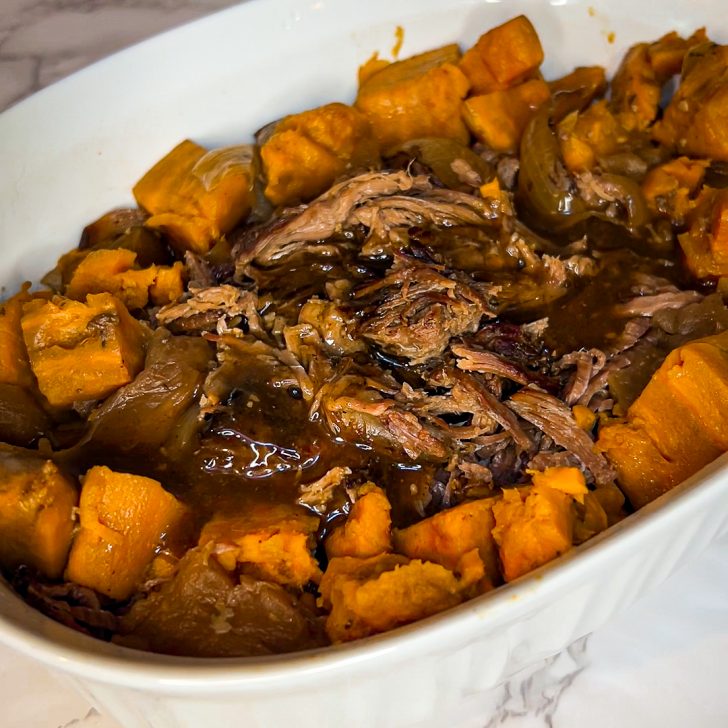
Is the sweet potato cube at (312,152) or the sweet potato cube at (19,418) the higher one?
the sweet potato cube at (312,152)

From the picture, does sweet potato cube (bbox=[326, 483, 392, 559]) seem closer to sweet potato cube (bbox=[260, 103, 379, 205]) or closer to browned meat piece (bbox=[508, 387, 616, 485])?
browned meat piece (bbox=[508, 387, 616, 485])

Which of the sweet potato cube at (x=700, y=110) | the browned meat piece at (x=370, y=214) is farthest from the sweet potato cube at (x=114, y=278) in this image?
the sweet potato cube at (x=700, y=110)

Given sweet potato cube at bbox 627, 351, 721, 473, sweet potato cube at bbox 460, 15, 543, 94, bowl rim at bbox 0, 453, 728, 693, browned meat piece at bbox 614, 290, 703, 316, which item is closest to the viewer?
bowl rim at bbox 0, 453, 728, 693

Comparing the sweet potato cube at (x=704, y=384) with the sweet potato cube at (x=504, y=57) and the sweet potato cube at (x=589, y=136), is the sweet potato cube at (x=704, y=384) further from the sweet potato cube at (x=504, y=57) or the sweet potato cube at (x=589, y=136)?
the sweet potato cube at (x=504, y=57)

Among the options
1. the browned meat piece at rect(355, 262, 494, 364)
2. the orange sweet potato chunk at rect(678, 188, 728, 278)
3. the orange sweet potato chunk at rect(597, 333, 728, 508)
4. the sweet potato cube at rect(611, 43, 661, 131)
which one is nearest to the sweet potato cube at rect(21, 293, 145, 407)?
the browned meat piece at rect(355, 262, 494, 364)

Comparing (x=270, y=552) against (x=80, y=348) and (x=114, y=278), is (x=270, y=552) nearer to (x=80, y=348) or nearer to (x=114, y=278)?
(x=80, y=348)

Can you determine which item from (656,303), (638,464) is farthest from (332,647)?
(656,303)
